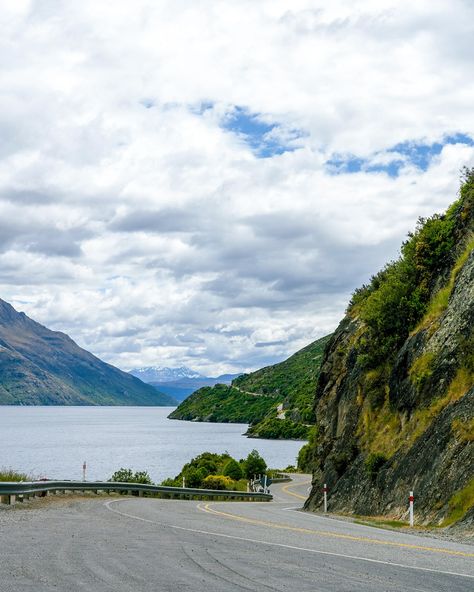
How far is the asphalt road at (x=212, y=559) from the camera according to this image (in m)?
8.95

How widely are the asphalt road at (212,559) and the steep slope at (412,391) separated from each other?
7055mm

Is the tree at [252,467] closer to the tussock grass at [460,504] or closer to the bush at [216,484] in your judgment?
the bush at [216,484]

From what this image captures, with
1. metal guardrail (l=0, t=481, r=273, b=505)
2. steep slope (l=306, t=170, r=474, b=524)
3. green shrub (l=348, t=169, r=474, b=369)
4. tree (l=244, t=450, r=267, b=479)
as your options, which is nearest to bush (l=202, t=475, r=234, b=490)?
tree (l=244, t=450, r=267, b=479)

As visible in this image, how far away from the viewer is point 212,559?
11.1 metres

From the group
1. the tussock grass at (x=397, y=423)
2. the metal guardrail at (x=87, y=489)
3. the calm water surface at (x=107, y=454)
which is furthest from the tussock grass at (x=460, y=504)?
the calm water surface at (x=107, y=454)

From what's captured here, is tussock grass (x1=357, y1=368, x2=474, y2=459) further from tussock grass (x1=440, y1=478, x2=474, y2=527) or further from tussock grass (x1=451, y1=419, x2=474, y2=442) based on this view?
tussock grass (x1=440, y1=478, x2=474, y2=527)

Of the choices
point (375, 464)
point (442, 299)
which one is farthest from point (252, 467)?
point (442, 299)

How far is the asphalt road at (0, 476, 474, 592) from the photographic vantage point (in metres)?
8.95

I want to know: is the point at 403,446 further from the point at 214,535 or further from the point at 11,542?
the point at 11,542

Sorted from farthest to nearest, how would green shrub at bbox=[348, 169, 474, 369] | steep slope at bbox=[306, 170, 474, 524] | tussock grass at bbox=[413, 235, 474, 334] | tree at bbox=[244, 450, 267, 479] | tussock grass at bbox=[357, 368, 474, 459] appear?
1. tree at bbox=[244, 450, 267, 479]
2. green shrub at bbox=[348, 169, 474, 369]
3. tussock grass at bbox=[413, 235, 474, 334]
4. tussock grass at bbox=[357, 368, 474, 459]
5. steep slope at bbox=[306, 170, 474, 524]

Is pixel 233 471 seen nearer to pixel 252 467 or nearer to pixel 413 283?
pixel 252 467

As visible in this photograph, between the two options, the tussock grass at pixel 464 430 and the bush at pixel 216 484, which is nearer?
the tussock grass at pixel 464 430

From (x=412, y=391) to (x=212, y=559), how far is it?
20288mm

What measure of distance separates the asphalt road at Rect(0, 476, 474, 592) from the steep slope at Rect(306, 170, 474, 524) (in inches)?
278
